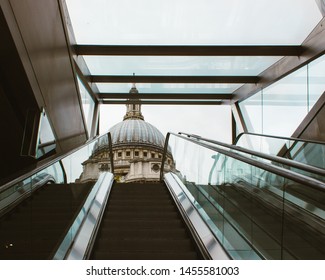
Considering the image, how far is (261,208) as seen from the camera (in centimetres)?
322

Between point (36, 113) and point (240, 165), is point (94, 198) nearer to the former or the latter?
point (36, 113)

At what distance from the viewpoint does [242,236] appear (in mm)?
3500

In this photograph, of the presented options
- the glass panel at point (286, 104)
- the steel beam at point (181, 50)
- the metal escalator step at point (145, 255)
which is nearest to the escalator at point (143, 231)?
the metal escalator step at point (145, 255)

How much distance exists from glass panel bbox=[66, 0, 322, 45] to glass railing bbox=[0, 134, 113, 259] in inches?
134

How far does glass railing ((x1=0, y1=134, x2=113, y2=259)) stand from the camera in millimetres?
2704

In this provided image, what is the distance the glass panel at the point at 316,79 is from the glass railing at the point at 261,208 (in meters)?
2.83

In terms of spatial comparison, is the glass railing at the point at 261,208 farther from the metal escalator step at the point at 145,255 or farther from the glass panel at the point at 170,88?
the glass panel at the point at 170,88

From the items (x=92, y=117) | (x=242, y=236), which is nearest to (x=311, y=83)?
(x=242, y=236)

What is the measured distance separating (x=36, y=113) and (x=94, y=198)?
1.36m

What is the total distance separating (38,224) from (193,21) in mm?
5167

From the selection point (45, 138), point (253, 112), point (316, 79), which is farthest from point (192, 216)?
point (253, 112)

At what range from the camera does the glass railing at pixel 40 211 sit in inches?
106

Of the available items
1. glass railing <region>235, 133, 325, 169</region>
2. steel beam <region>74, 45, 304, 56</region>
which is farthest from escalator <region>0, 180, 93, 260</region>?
steel beam <region>74, 45, 304, 56</region>

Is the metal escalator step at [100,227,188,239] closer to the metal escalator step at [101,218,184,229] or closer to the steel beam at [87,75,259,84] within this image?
the metal escalator step at [101,218,184,229]
